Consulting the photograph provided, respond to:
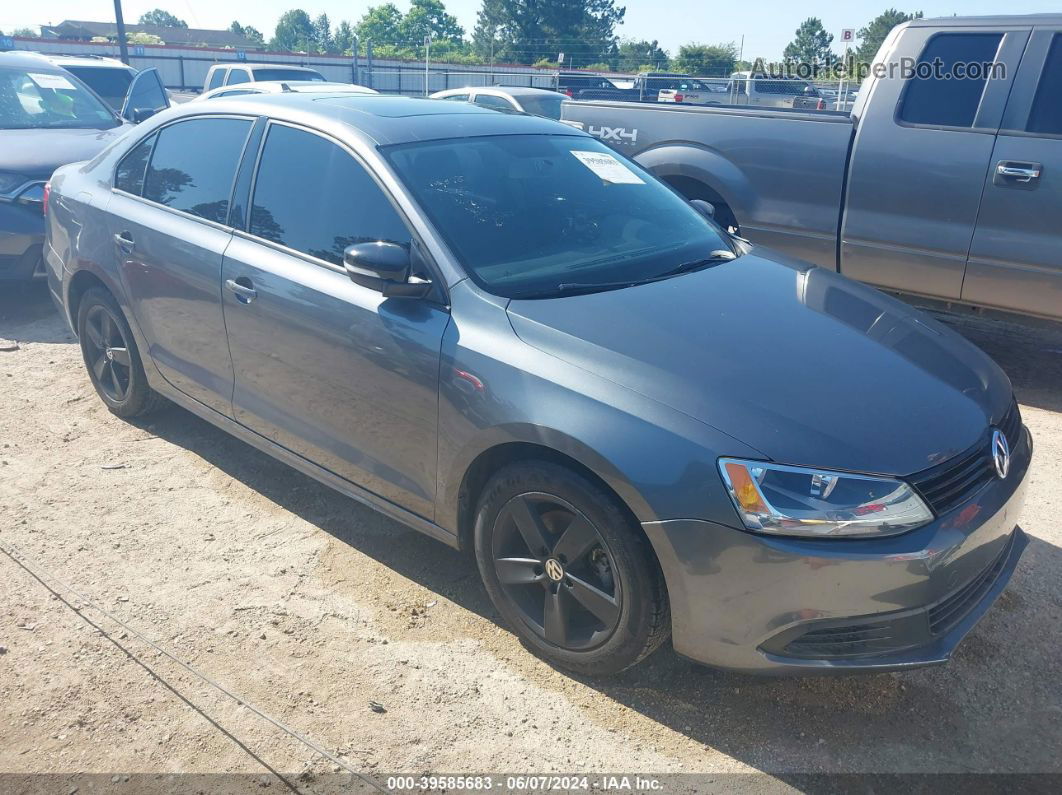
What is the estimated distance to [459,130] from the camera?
3.80 metres

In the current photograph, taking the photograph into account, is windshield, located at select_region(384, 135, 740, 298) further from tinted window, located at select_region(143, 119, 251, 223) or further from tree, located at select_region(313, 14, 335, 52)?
tree, located at select_region(313, 14, 335, 52)

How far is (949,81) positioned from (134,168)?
15.4 feet

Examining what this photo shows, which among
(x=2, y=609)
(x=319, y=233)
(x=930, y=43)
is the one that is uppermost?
(x=930, y=43)

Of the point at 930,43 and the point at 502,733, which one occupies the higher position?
the point at 930,43

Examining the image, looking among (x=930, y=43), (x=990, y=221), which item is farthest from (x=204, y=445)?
(x=930, y=43)

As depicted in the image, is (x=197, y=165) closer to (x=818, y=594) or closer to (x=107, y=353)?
(x=107, y=353)

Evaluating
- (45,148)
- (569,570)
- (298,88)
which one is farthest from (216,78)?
(569,570)

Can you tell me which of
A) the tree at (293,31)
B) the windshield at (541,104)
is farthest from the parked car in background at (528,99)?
the tree at (293,31)

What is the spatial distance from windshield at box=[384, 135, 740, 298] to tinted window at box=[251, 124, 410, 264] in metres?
0.16

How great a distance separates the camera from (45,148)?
734 centimetres

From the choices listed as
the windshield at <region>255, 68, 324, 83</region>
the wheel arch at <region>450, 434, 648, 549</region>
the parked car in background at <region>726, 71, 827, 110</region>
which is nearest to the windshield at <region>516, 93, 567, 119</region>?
the windshield at <region>255, 68, 324, 83</region>

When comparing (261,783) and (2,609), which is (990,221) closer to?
(261,783)

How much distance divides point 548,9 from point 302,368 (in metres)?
74.6

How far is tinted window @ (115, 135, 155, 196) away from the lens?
460 cm
